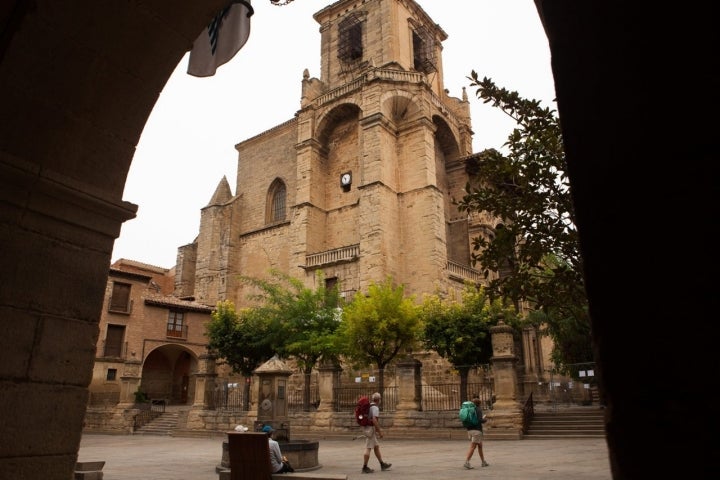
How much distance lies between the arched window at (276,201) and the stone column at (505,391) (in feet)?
62.8

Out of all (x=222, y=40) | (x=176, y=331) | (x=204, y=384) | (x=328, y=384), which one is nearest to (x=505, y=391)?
(x=328, y=384)

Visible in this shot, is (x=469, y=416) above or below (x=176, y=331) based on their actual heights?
below

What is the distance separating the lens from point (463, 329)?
17.7m

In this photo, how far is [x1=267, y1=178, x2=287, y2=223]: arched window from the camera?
31.2 m

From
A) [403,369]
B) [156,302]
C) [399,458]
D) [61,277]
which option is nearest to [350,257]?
[403,369]

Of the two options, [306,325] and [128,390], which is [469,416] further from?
[128,390]

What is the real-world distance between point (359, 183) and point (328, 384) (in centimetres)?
1264

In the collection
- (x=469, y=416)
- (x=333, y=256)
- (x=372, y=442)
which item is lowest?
(x=372, y=442)

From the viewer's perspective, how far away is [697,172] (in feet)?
2.85

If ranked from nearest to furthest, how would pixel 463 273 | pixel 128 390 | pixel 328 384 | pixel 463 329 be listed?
pixel 328 384 → pixel 463 329 → pixel 128 390 → pixel 463 273

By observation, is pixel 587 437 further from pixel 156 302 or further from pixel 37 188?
pixel 156 302

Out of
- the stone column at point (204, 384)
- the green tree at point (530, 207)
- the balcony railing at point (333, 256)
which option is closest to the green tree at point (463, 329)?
the balcony railing at point (333, 256)

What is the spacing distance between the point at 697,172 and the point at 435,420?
48.0 ft

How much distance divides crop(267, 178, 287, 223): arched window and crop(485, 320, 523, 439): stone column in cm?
1915
